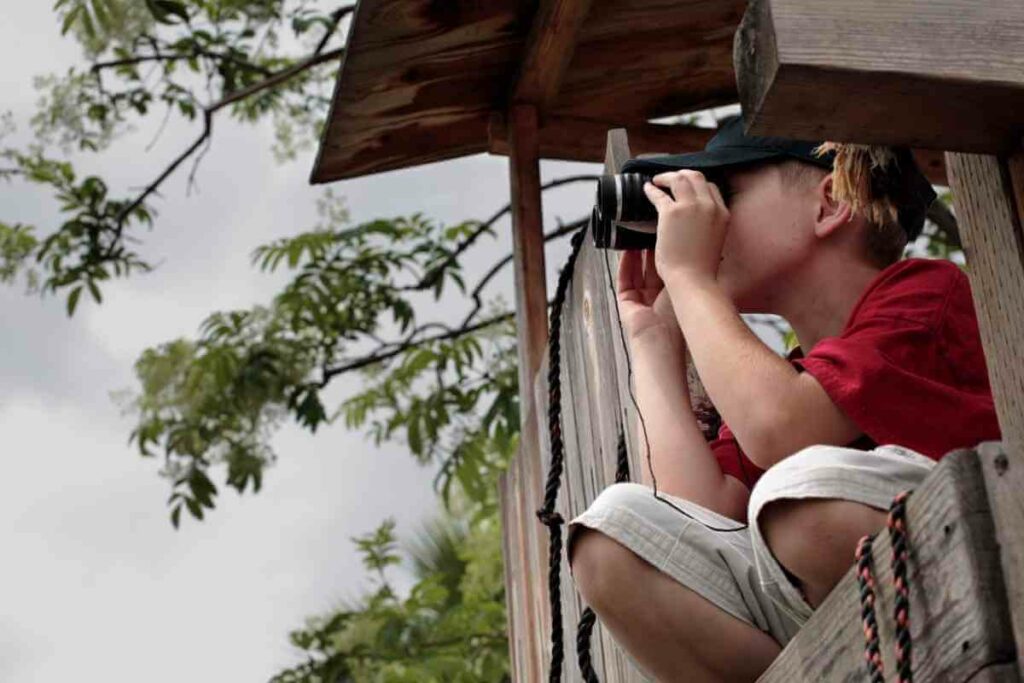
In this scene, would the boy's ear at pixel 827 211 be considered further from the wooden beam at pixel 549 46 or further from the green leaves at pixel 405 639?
the green leaves at pixel 405 639

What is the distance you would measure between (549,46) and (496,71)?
0.79 feet

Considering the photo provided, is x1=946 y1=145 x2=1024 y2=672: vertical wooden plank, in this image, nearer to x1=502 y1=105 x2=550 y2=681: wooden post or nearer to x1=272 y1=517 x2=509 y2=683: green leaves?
x1=502 y1=105 x2=550 y2=681: wooden post

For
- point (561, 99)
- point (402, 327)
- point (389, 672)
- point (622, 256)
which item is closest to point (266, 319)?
point (402, 327)

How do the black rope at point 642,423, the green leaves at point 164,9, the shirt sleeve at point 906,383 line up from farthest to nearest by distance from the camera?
the green leaves at point 164,9 → the black rope at point 642,423 → the shirt sleeve at point 906,383

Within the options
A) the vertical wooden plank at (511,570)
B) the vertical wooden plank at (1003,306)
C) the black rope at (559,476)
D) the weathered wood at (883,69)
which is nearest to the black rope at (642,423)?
the black rope at (559,476)

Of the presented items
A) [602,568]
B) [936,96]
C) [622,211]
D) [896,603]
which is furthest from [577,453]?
[936,96]

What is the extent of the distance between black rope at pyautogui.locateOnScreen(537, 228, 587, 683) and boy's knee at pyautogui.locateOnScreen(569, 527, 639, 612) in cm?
56

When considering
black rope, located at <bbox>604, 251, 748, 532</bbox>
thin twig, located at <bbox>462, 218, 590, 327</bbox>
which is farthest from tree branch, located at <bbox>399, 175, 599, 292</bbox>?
black rope, located at <bbox>604, 251, 748, 532</bbox>

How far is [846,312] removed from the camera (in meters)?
2.52

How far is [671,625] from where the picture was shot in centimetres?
215

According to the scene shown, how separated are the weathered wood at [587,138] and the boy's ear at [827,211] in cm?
180

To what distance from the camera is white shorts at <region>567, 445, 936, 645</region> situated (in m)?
1.92

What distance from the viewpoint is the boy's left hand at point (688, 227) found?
7.69 feet

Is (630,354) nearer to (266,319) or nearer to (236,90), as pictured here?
(266,319)
